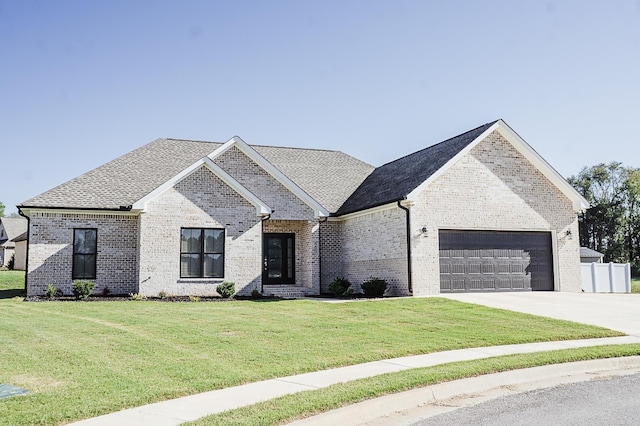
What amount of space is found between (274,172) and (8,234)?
48.7m

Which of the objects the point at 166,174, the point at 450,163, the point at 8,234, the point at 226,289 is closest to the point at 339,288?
the point at 226,289

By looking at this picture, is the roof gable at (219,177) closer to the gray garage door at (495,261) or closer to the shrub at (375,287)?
the shrub at (375,287)

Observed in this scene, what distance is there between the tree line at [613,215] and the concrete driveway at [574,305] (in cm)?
5480

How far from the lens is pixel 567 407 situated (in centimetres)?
745

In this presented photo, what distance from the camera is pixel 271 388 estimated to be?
808 cm

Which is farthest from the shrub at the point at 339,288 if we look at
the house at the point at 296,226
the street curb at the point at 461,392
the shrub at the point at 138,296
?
the street curb at the point at 461,392

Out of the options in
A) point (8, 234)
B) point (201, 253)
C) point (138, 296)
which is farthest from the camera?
point (8, 234)

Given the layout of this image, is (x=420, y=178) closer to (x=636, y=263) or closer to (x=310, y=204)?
(x=310, y=204)

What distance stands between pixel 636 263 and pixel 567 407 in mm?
71079

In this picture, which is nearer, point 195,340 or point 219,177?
point 195,340

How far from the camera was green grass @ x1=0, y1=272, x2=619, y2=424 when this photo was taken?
25.2 feet

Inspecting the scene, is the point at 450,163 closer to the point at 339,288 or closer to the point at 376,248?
the point at 376,248

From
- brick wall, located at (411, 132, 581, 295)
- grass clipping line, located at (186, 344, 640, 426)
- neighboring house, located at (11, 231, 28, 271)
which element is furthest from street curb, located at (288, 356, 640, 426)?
neighboring house, located at (11, 231, 28, 271)

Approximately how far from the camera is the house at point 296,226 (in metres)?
21.1
